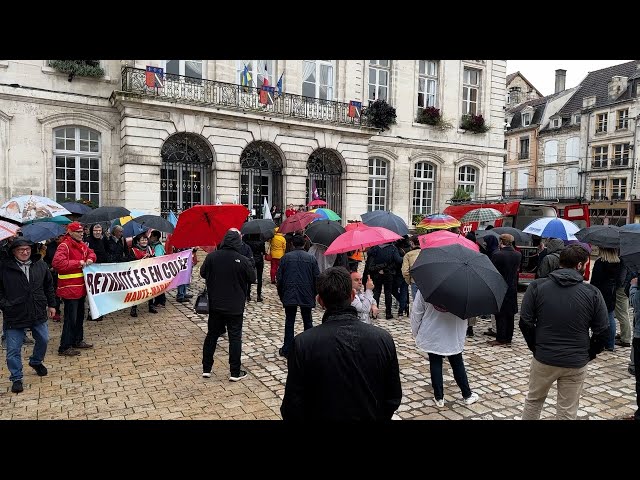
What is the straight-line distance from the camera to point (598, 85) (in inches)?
1630

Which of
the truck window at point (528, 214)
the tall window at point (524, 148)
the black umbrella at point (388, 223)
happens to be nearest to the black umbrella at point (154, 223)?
the black umbrella at point (388, 223)

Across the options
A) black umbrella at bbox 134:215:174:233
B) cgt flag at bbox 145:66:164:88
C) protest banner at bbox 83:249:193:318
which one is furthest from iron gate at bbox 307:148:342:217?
protest banner at bbox 83:249:193:318

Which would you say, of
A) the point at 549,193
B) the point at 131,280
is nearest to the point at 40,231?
the point at 131,280

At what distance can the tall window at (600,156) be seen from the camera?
3862 cm

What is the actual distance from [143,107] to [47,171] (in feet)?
12.6

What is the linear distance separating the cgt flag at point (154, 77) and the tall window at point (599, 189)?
36.4 metres

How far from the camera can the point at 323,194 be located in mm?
20828

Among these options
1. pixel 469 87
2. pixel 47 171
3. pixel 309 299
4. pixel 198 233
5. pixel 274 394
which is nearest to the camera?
pixel 274 394

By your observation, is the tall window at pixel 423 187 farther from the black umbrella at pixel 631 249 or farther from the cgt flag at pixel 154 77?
the black umbrella at pixel 631 249

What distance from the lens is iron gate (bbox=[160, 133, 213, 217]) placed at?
17312 mm

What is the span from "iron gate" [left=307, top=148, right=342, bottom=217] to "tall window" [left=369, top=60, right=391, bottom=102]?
11.7 ft

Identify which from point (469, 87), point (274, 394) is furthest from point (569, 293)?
point (469, 87)

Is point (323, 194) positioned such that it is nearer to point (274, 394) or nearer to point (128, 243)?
point (128, 243)

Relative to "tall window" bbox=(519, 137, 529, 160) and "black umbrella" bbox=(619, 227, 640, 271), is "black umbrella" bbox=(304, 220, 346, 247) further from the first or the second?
"tall window" bbox=(519, 137, 529, 160)
